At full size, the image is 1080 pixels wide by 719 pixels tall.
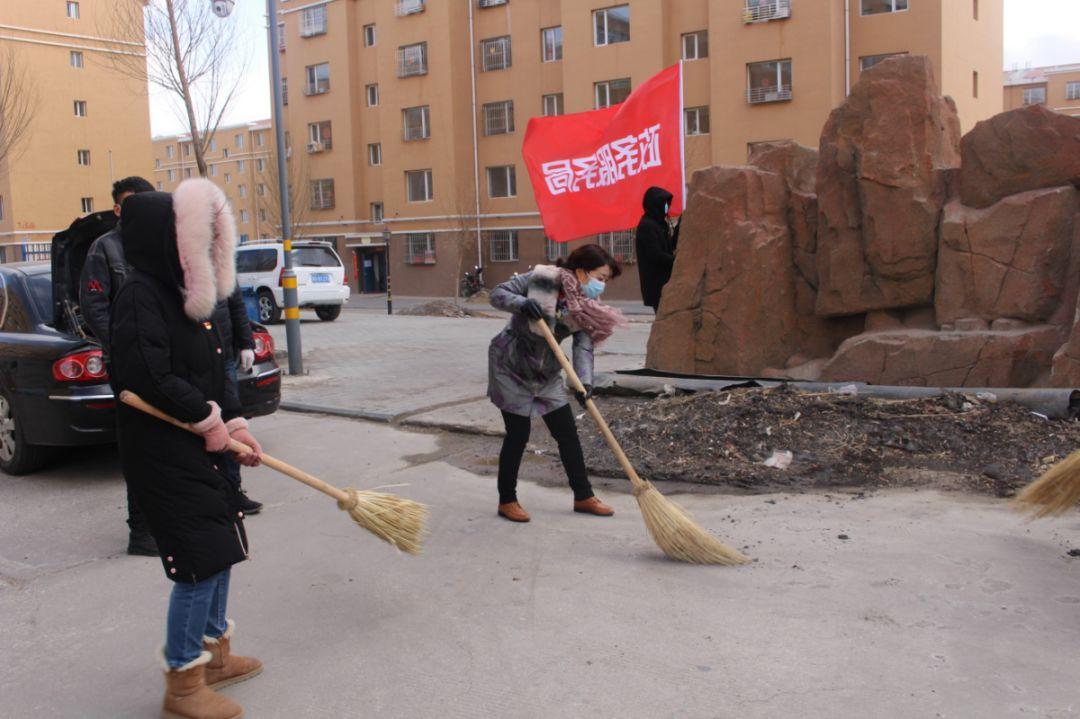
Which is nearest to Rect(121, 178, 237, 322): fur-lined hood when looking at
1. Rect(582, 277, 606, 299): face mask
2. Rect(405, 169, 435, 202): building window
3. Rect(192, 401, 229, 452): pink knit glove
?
Rect(192, 401, 229, 452): pink knit glove

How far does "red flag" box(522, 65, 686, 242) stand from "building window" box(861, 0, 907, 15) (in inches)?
918

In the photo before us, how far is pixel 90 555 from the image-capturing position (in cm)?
518

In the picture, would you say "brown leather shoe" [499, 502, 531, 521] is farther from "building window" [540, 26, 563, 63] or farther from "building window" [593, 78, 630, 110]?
"building window" [540, 26, 563, 63]

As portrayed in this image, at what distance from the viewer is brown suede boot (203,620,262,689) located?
3.50 meters

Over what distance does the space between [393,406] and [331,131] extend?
36.1 meters

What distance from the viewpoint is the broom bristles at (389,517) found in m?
3.88

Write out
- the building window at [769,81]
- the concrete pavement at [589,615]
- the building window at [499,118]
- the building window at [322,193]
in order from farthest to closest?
the building window at [322,193] → the building window at [499,118] → the building window at [769,81] → the concrete pavement at [589,615]

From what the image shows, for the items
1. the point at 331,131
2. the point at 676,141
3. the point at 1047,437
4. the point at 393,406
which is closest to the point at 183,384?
the point at 1047,437

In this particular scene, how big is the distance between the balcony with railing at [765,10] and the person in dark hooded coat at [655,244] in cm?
2298

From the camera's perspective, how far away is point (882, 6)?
29125 mm

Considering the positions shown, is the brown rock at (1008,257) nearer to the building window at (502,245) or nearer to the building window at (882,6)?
the building window at (882,6)

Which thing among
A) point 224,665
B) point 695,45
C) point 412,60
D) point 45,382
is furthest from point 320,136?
point 224,665

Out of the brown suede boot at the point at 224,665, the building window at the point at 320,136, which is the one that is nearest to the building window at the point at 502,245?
the building window at the point at 320,136

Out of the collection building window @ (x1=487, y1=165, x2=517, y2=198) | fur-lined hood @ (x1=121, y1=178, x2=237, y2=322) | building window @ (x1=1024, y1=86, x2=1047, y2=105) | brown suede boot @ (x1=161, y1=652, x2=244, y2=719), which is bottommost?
brown suede boot @ (x1=161, y1=652, x2=244, y2=719)
